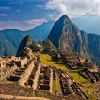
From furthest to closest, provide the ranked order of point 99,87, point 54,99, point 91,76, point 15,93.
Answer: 1. point 91,76
2. point 99,87
3. point 54,99
4. point 15,93

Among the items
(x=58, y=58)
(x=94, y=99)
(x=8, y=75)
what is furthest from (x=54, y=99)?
(x=58, y=58)

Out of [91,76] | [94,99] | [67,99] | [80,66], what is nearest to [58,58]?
[80,66]

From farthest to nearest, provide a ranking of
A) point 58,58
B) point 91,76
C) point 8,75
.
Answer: point 58,58 < point 91,76 < point 8,75

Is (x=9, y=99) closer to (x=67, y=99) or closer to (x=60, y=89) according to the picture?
(x=67, y=99)

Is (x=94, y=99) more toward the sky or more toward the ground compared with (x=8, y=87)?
more toward the ground

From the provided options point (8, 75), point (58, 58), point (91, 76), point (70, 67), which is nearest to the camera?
point (8, 75)

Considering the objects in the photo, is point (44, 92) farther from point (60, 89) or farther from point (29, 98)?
point (60, 89)

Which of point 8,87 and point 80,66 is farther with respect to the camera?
point 80,66

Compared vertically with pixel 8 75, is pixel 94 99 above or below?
below

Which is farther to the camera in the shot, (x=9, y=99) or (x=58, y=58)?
(x=58, y=58)
